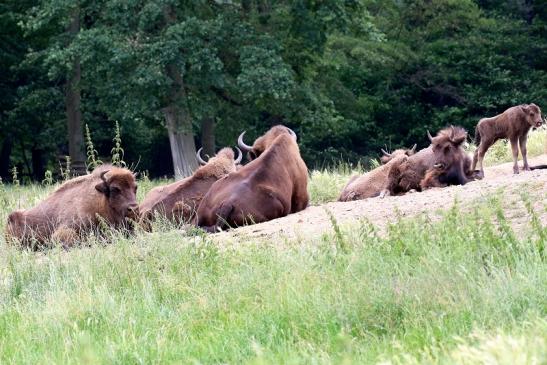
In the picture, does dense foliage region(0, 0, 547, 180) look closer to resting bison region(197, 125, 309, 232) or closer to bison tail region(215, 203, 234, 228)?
resting bison region(197, 125, 309, 232)

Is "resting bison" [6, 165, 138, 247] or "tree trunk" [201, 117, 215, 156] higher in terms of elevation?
"resting bison" [6, 165, 138, 247]

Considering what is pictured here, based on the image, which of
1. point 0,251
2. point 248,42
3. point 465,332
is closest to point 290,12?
point 248,42

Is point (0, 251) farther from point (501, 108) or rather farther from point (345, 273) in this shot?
point (501, 108)

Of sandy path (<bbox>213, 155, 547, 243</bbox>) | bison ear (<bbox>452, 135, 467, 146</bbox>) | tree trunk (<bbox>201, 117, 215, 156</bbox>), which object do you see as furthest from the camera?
tree trunk (<bbox>201, 117, 215, 156</bbox>)

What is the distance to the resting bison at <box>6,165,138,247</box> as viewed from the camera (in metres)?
12.9

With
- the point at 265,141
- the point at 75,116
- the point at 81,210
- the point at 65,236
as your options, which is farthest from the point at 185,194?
the point at 75,116

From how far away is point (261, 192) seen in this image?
12969mm

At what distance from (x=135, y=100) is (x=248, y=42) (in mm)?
3732

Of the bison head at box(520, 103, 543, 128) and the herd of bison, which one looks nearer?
the herd of bison

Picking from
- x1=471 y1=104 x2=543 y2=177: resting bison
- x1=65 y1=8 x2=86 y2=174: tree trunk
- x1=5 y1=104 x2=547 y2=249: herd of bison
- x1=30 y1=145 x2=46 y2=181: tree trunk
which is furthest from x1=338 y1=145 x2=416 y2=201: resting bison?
x1=30 y1=145 x2=46 y2=181: tree trunk

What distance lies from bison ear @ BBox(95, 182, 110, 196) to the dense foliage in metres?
15.0

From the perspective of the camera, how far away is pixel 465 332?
5.95 meters

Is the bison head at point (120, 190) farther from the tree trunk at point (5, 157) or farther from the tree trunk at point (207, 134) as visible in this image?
the tree trunk at point (5, 157)

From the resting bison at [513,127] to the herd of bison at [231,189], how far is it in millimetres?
14
